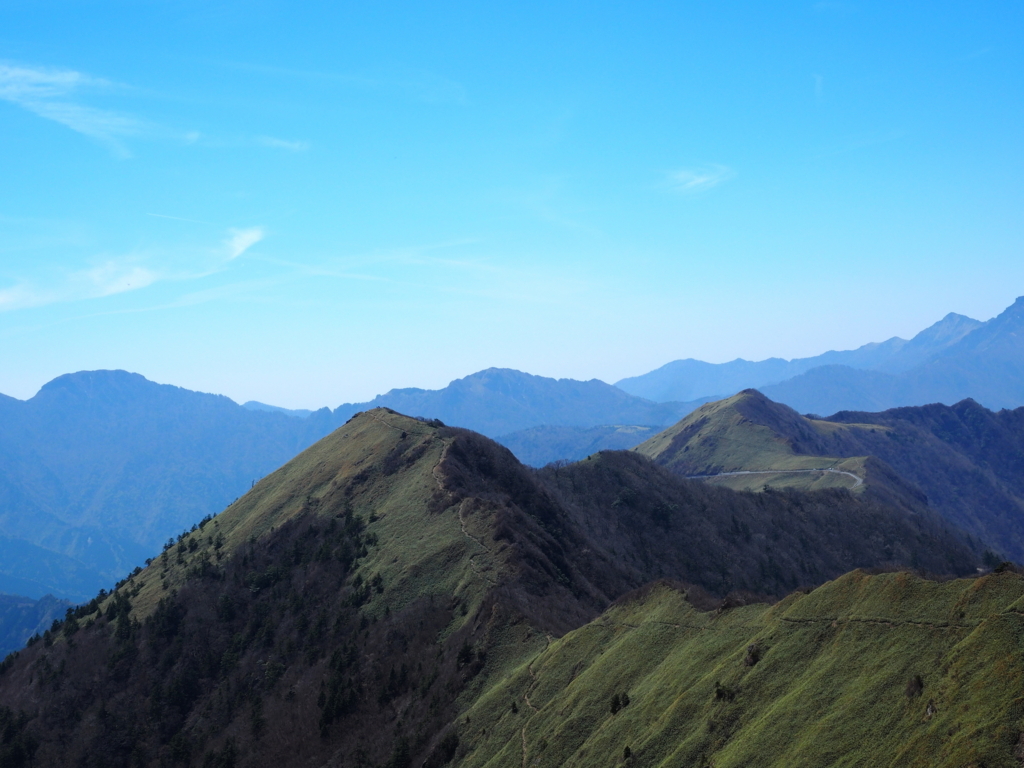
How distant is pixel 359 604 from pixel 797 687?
2484 inches

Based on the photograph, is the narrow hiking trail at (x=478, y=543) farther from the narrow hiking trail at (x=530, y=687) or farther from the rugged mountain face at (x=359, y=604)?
the narrow hiking trail at (x=530, y=687)

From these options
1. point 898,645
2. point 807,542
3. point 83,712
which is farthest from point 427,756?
point 807,542

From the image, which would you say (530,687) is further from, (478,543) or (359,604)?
(359,604)

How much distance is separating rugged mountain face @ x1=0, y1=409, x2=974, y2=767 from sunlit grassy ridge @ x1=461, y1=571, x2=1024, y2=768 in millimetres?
6250

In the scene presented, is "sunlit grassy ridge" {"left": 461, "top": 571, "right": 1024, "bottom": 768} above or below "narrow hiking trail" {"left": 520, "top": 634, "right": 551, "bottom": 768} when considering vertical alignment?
above

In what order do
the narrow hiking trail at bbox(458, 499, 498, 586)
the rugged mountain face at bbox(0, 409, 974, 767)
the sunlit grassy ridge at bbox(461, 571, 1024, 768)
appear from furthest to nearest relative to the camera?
the narrow hiking trail at bbox(458, 499, 498, 586) → the rugged mountain face at bbox(0, 409, 974, 767) → the sunlit grassy ridge at bbox(461, 571, 1024, 768)

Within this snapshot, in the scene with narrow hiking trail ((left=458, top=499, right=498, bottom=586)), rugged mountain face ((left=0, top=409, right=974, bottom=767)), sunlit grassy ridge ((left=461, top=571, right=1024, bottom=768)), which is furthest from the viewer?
narrow hiking trail ((left=458, top=499, right=498, bottom=586))

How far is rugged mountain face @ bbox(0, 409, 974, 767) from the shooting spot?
7056 centimetres

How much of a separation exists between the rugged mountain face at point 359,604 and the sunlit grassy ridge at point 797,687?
20.5ft

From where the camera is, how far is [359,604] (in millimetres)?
89062

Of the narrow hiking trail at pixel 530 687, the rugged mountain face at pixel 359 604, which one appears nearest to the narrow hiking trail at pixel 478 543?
the rugged mountain face at pixel 359 604

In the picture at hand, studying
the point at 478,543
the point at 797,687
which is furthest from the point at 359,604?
the point at 797,687

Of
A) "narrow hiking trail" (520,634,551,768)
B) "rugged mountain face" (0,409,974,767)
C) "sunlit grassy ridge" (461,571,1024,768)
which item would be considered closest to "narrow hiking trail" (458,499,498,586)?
"rugged mountain face" (0,409,974,767)

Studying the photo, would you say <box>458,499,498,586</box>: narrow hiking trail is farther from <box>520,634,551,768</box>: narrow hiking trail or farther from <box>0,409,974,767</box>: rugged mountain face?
<box>520,634,551,768</box>: narrow hiking trail
